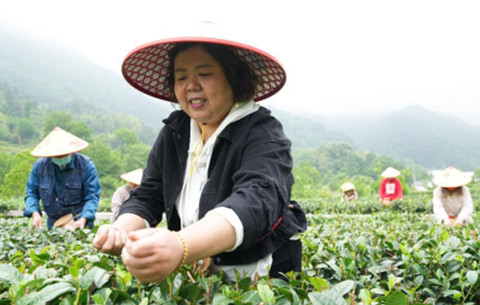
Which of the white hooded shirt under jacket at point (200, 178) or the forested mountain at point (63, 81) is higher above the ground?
the white hooded shirt under jacket at point (200, 178)

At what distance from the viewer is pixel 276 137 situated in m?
1.18

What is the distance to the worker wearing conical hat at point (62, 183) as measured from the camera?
3672 mm

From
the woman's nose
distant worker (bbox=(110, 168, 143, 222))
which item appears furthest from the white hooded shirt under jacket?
distant worker (bbox=(110, 168, 143, 222))

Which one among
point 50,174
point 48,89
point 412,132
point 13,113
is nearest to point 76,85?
point 48,89

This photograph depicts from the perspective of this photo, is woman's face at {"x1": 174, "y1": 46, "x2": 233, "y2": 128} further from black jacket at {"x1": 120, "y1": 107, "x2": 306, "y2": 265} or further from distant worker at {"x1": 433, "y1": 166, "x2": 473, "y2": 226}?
distant worker at {"x1": 433, "y1": 166, "x2": 473, "y2": 226}

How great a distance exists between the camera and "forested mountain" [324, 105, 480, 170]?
118688 mm

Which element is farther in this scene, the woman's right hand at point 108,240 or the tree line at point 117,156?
the tree line at point 117,156

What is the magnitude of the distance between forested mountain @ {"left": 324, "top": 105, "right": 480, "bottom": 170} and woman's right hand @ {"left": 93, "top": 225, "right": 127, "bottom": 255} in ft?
399

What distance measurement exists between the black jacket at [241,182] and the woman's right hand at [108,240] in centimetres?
28

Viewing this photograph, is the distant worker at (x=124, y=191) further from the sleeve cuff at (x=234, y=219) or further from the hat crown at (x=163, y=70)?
the sleeve cuff at (x=234, y=219)

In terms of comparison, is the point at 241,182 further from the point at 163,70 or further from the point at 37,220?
the point at 37,220

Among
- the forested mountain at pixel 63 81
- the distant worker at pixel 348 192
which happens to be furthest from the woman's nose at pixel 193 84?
the forested mountain at pixel 63 81

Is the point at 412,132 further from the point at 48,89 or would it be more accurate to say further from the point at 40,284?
the point at 40,284

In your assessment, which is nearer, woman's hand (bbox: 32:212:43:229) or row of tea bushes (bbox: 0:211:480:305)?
row of tea bushes (bbox: 0:211:480:305)
